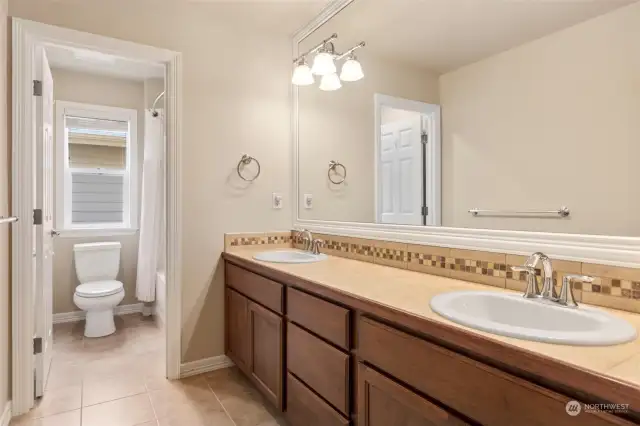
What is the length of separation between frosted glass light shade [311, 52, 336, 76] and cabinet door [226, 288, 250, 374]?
1499 mm

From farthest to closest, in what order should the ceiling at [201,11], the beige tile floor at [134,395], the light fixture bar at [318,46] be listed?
the light fixture bar at [318,46] → the ceiling at [201,11] → the beige tile floor at [134,395]

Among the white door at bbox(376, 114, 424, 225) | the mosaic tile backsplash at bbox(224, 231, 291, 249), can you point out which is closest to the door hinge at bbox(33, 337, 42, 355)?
the mosaic tile backsplash at bbox(224, 231, 291, 249)

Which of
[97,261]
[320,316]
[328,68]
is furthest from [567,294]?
[97,261]

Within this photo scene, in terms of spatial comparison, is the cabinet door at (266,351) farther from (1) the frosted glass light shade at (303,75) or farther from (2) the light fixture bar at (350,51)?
(2) the light fixture bar at (350,51)

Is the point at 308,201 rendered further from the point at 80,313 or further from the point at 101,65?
the point at 80,313

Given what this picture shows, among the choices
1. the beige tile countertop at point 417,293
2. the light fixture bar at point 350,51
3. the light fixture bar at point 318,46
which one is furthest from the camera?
the light fixture bar at point 318,46

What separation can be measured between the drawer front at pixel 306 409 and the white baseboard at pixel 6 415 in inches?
53.8

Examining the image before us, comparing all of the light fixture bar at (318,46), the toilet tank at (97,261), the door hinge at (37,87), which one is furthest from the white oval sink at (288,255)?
the toilet tank at (97,261)

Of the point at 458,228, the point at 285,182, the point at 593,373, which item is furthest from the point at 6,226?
the point at 593,373

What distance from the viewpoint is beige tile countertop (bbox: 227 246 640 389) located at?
72 centimetres

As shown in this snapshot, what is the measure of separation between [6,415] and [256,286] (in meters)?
1.36

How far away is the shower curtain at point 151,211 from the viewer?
11.4 feet

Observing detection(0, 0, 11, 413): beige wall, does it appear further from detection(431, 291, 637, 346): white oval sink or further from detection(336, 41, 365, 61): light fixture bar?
detection(431, 291, 637, 346): white oval sink

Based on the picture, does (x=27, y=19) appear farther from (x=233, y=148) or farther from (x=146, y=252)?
(x=146, y=252)
